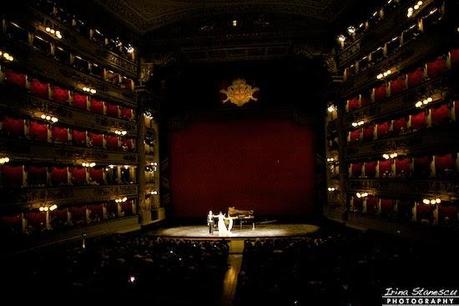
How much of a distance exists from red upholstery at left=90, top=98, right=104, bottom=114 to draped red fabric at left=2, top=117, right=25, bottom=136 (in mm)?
5624

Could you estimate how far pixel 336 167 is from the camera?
26266 millimetres

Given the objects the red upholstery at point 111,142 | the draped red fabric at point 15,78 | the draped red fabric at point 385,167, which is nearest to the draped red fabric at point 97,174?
the red upholstery at point 111,142

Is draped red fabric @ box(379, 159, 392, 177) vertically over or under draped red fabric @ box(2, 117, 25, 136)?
under

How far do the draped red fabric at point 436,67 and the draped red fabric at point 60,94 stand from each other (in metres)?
18.3

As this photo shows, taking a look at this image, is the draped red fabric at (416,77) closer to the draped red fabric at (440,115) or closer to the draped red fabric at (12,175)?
the draped red fabric at (440,115)

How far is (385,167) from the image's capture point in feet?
68.7

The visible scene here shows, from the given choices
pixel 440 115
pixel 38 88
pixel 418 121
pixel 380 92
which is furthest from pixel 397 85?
pixel 38 88

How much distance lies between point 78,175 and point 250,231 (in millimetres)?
10399

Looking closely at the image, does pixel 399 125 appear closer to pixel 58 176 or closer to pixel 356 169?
pixel 356 169

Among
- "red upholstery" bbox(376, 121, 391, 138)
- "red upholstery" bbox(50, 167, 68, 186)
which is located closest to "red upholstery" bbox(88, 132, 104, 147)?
"red upholstery" bbox(50, 167, 68, 186)

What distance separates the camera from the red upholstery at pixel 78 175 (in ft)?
70.3

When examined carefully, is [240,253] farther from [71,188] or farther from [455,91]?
[455,91]

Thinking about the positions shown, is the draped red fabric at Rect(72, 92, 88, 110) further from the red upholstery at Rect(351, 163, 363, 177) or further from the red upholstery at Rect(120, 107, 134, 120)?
the red upholstery at Rect(351, 163, 363, 177)

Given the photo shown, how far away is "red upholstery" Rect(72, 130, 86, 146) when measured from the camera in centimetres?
2183
